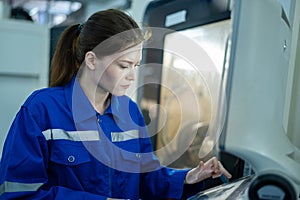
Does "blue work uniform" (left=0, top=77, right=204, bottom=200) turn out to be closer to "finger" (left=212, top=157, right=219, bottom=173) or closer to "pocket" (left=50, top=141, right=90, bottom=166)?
"pocket" (left=50, top=141, right=90, bottom=166)

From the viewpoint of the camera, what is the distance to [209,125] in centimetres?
194

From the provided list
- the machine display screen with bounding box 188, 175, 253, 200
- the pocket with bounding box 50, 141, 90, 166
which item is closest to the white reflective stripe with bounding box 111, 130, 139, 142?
the pocket with bounding box 50, 141, 90, 166

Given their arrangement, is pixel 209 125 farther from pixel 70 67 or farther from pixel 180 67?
pixel 70 67

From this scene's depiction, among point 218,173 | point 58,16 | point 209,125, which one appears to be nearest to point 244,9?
point 218,173

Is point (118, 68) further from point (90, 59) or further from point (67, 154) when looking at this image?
point (67, 154)

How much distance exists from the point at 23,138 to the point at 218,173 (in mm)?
634

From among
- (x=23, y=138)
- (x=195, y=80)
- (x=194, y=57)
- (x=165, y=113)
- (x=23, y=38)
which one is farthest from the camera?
(x=23, y=38)

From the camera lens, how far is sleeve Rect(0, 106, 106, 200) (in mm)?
1136

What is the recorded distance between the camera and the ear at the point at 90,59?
1.29 metres

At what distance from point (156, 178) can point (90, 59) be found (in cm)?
51

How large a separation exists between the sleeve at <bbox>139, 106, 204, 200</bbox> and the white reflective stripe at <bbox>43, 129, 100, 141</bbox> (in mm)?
256

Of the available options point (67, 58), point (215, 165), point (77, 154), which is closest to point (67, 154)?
point (77, 154)

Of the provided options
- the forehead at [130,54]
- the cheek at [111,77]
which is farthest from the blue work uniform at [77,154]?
the forehead at [130,54]

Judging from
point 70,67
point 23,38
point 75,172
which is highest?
point 23,38
